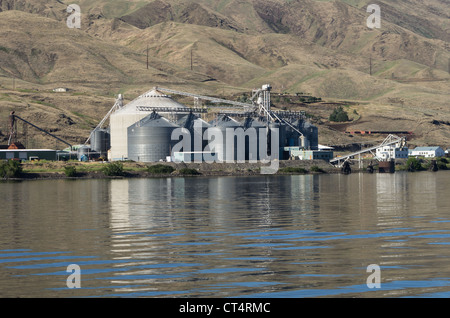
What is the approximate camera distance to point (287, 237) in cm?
4572

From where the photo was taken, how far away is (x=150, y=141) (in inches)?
6604

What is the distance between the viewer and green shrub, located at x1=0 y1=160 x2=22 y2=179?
143250 mm

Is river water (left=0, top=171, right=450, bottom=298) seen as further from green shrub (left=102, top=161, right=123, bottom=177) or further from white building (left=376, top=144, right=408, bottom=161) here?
white building (left=376, top=144, right=408, bottom=161)

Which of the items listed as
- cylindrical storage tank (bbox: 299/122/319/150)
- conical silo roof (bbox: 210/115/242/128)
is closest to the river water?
conical silo roof (bbox: 210/115/242/128)

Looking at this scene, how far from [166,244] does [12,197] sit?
51.2 metres

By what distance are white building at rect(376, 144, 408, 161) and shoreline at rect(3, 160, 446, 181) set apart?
20.0 metres

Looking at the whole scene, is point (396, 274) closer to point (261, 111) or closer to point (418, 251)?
point (418, 251)

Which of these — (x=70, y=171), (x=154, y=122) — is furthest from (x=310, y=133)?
(x=70, y=171)

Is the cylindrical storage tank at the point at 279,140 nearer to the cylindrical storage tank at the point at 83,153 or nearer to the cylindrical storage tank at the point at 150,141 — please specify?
the cylindrical storage tank at the point at 150,141

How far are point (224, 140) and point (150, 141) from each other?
16.5m

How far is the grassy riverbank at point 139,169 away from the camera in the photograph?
146250mm
